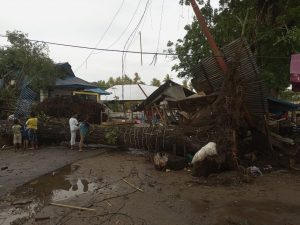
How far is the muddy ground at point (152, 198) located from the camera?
6.20 metres

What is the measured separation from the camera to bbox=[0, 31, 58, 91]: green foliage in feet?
73.9

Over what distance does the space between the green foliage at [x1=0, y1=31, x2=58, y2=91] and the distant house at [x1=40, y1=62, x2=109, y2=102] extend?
1.02 m

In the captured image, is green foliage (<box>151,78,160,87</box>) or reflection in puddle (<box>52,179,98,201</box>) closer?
reflection in puddle (<box>52,179,98,201</box>)

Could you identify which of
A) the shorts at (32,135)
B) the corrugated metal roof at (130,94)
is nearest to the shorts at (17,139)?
the shorts at (32,135)

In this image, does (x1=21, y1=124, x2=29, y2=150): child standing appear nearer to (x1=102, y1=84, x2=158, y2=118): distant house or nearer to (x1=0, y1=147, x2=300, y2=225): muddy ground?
(x1=0, y1=147, x2=300, y2=225): muddy ground

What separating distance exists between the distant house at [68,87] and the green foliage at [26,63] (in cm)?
102

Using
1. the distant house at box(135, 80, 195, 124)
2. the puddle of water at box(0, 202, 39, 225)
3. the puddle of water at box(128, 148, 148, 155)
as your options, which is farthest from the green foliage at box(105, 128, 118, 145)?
the puddle of water at box(0, 202, 39, 225)

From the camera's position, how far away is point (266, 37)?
1354cm

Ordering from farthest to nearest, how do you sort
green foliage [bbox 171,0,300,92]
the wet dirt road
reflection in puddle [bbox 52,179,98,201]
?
green foliage [bbox 171,0,300,92] < the wet dirt road < reflection in puddle [bbox 52,179,98,201]

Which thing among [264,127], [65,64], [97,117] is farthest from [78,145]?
[65,64]

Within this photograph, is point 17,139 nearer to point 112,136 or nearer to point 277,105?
point 112,136

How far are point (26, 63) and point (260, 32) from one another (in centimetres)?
1560

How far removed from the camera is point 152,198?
24.8 feet

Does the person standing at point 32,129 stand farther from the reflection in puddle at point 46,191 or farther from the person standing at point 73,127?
the reflection in puddle at point 46,191
